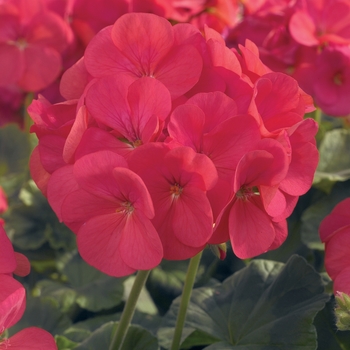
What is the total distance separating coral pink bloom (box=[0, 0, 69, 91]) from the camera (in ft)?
3.88

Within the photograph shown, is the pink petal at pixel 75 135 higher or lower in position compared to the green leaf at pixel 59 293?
higher

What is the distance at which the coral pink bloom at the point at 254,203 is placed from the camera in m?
0.56

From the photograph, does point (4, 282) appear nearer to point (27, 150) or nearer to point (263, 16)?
point (263, 16)

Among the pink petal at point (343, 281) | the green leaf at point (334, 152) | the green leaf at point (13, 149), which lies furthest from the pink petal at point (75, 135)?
the green leaf at point (13, 149)

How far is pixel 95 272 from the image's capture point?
1.19 metres

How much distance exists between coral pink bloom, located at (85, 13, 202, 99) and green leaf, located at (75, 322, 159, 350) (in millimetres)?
369

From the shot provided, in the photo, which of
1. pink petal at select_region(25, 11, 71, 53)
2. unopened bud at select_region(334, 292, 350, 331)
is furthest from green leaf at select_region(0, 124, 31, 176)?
unopened bud at select_region(334, 292, 350, 331)

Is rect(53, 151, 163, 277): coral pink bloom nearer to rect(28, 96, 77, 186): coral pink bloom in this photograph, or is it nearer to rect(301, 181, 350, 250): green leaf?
rect(28, 96, 77, 186): coral pink bloom

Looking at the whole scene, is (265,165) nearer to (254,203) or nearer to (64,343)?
(254,203)

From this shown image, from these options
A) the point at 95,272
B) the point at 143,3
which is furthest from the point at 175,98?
the point at 95,272

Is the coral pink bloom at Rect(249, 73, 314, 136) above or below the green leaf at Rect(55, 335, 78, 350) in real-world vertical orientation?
above

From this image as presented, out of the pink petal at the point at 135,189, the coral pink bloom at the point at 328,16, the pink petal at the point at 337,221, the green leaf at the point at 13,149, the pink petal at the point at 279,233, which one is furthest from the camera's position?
the green leaf at the point at 13,149

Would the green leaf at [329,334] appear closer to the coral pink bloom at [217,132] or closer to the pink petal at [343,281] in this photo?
the pink petal at [343,281]

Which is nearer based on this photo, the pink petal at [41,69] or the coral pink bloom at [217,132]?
the coral pink bloom at [217,132]
